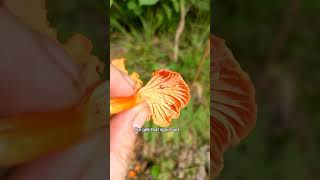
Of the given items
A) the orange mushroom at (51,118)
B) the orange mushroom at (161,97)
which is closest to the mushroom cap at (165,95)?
the orange mushroom at (161,97)

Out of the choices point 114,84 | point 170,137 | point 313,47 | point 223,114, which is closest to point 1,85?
point 114,84

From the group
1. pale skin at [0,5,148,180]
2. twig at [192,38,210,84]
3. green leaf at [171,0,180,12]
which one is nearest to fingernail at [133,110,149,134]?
pale skin at [0,5,148,180]

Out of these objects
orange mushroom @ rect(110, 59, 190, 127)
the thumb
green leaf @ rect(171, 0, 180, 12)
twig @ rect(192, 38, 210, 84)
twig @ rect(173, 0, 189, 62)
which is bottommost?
the thumb

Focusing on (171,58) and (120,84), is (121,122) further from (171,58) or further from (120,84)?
(171,58)

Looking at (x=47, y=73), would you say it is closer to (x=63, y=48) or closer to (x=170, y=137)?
(x=63, y=48)

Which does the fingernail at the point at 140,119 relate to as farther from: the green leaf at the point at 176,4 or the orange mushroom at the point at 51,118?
the green leaf at the point at 176,4

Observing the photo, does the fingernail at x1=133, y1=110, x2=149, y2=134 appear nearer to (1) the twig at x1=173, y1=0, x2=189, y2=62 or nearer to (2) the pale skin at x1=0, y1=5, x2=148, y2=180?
(2) the pale skin at x1=0, y1=5, x2=148, y2=180
